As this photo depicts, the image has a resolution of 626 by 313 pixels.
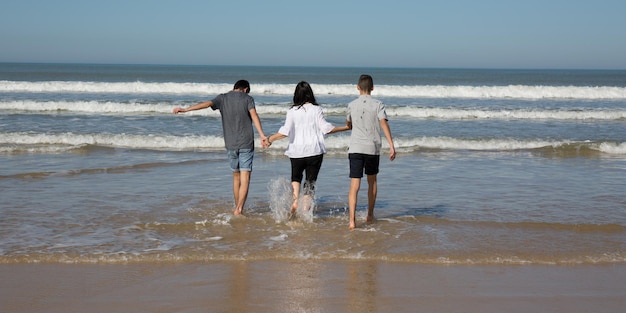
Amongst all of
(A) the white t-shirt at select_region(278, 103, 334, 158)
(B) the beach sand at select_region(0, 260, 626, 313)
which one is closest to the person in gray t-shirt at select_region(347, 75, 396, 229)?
(A) the white t-shirt at select_region(278, 103, 334, 158)

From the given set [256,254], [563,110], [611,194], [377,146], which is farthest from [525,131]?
[256,254]

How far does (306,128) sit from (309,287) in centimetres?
265

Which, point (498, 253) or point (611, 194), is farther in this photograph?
point (611, 194)

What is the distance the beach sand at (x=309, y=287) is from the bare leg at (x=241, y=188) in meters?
1.99

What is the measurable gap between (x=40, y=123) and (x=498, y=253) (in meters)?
16.3

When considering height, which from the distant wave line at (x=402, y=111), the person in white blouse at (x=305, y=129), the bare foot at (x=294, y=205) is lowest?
the bare foot at (x=294, y=205)

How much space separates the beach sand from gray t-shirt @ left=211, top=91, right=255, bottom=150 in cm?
217

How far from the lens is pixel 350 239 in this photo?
267 inches

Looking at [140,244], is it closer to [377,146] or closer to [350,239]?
[350,239]

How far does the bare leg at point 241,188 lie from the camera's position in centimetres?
774

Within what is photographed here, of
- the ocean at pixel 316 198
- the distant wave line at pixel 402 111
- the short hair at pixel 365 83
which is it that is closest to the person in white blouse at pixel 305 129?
the short hair at pixel 365 83

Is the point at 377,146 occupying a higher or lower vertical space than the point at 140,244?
higher

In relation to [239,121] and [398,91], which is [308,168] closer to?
[239,121]

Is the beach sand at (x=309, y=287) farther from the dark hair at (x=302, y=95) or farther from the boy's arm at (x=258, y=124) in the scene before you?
the dark hair at (x=302, y=95)
